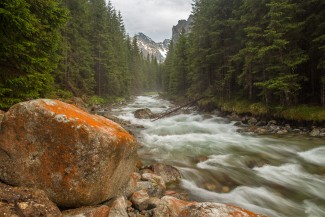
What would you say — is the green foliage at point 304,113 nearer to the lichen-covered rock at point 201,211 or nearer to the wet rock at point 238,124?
the wet rock at point 238,124

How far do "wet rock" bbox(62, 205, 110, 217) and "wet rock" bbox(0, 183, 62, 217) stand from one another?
385mm

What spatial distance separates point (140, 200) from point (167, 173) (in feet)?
9.63

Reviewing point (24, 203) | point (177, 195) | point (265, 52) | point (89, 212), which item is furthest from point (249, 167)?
point (265, 52)

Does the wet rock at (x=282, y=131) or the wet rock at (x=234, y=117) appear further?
the wet rock at (x=234, y=117)

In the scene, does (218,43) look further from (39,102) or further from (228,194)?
(39,102)

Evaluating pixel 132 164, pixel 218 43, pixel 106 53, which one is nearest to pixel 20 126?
pixel 132 164

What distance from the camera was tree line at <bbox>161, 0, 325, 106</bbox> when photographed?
1478cm

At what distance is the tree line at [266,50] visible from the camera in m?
14.8

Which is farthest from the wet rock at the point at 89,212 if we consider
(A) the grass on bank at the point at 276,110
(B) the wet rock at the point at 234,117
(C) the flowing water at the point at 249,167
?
(B) the wet rock at the point at 234,117

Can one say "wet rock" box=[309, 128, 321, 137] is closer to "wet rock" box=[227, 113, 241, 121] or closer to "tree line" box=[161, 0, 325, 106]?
"tree line" box=[161, 0, 325, 106]

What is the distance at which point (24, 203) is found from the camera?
3344mm

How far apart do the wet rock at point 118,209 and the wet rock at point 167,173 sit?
3043 millimetres

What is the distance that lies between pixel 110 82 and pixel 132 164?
35.0 meters

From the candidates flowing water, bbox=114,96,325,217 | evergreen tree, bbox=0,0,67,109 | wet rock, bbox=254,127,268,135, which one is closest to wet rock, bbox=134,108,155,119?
flowing water, bbox=114,96,325,217
